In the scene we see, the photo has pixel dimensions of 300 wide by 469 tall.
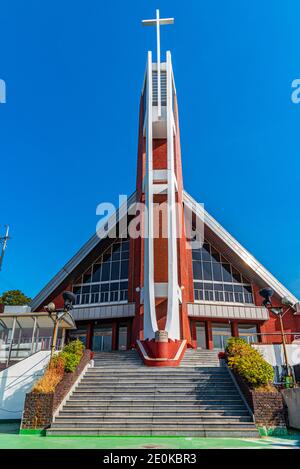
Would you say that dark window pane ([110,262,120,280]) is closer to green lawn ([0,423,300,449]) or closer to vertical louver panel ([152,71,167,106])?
vertical louver panel ([152,71,167,106])

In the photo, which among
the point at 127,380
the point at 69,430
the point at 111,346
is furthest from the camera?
the point at 111,346

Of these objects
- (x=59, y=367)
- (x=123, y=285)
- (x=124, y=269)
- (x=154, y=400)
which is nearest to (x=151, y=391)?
(x=154, y=400)

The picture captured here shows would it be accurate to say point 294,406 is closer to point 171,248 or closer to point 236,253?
point 171,248

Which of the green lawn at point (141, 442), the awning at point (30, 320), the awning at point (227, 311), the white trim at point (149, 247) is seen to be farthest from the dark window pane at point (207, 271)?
the green lawn at point (141, 442)

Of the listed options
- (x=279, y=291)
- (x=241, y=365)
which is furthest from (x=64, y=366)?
(x=279, y=291)

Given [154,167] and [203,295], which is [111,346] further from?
[154,167]

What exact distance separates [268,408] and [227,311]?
526 inches

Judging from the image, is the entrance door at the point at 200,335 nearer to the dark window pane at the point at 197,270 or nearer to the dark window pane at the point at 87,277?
the dark window pane at the point at 197,270

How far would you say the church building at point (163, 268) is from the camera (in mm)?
18328

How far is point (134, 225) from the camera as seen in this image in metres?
23.9

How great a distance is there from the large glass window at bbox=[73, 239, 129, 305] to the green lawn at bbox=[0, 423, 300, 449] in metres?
14.9

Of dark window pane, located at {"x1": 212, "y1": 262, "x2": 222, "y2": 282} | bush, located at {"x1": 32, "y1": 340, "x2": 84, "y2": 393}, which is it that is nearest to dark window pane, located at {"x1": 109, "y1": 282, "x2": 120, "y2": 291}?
dark window pane, located at {"x1": 212, "y1": 262, "x2": 222, "y2": 282}

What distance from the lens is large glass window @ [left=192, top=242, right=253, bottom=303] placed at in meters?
22.9

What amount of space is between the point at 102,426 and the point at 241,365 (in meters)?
4.29
